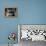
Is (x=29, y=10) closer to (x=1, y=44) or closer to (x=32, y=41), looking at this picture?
(x=32, y=41)

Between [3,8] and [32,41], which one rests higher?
[3,8]

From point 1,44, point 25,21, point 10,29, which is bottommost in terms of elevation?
point 1,44

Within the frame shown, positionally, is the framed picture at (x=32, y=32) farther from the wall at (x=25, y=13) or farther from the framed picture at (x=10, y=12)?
the framed picture at (x=10, y=12)

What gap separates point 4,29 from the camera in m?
3.40

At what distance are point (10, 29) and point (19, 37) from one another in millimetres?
338

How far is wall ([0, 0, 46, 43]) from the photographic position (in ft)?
11.2

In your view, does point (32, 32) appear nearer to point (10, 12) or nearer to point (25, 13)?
point (25, 13)

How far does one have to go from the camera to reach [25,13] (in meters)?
3.43

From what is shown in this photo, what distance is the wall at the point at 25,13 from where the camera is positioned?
3406 millimetres

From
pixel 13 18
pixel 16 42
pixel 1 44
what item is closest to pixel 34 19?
pixel 13 18

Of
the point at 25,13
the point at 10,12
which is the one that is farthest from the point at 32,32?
the point at 10,12

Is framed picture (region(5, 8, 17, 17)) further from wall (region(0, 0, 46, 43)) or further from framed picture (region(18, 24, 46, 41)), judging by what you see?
framed picture (region(18, 24, 46, 41))

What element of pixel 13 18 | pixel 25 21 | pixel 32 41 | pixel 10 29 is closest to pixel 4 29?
pixel 10 29

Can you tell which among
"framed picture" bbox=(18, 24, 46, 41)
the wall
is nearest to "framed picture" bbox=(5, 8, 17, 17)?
the wall
